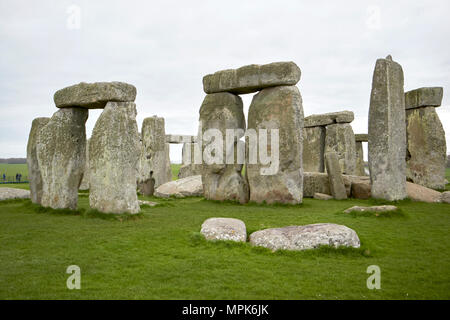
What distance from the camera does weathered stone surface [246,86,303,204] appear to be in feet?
36.4

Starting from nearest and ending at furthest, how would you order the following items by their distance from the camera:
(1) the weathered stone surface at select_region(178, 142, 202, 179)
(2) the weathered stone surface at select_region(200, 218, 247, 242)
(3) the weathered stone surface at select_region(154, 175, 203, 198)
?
(2) the weathered stone surface at select_region(200, 218, 247, 242), (3) the weathered stone surface at select_region(154, 175, 203, 198), (1) the weathered stone surface at select_region(178, 142, 202, 179)

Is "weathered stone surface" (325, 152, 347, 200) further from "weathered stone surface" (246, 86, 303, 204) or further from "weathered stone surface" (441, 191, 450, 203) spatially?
"weathered stone surface" (441, 191, 450, 203)

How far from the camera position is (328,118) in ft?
62.6

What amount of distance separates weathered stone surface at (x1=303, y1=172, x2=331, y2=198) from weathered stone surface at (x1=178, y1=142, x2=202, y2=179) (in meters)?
7.59

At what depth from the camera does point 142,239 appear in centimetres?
632

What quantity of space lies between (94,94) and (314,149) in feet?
43.5

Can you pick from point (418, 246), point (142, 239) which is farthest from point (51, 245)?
point (418, 246)

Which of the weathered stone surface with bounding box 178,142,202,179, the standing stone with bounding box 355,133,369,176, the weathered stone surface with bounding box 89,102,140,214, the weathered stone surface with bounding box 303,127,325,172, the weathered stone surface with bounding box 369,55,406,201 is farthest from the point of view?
the standing stone with bounding box 355,133,369,176

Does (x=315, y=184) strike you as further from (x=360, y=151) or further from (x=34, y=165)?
(x=360, y=151)

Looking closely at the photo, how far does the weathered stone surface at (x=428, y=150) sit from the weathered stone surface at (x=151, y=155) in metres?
10.1

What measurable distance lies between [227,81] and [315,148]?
8.71 metres

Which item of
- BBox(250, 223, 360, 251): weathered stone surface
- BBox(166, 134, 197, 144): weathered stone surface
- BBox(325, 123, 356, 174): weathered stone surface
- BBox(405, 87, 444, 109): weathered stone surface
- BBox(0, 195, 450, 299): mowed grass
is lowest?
BBox(0, 195, 450, 299): mowed grass

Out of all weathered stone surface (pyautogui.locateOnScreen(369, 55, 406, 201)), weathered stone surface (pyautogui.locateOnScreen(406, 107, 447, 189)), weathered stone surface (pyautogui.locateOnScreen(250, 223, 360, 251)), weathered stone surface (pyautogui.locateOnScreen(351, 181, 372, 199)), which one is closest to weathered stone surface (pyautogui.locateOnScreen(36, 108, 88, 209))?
weathered stone surface (pyautogui.locateOnScreen(250, 223, 360, 251))
